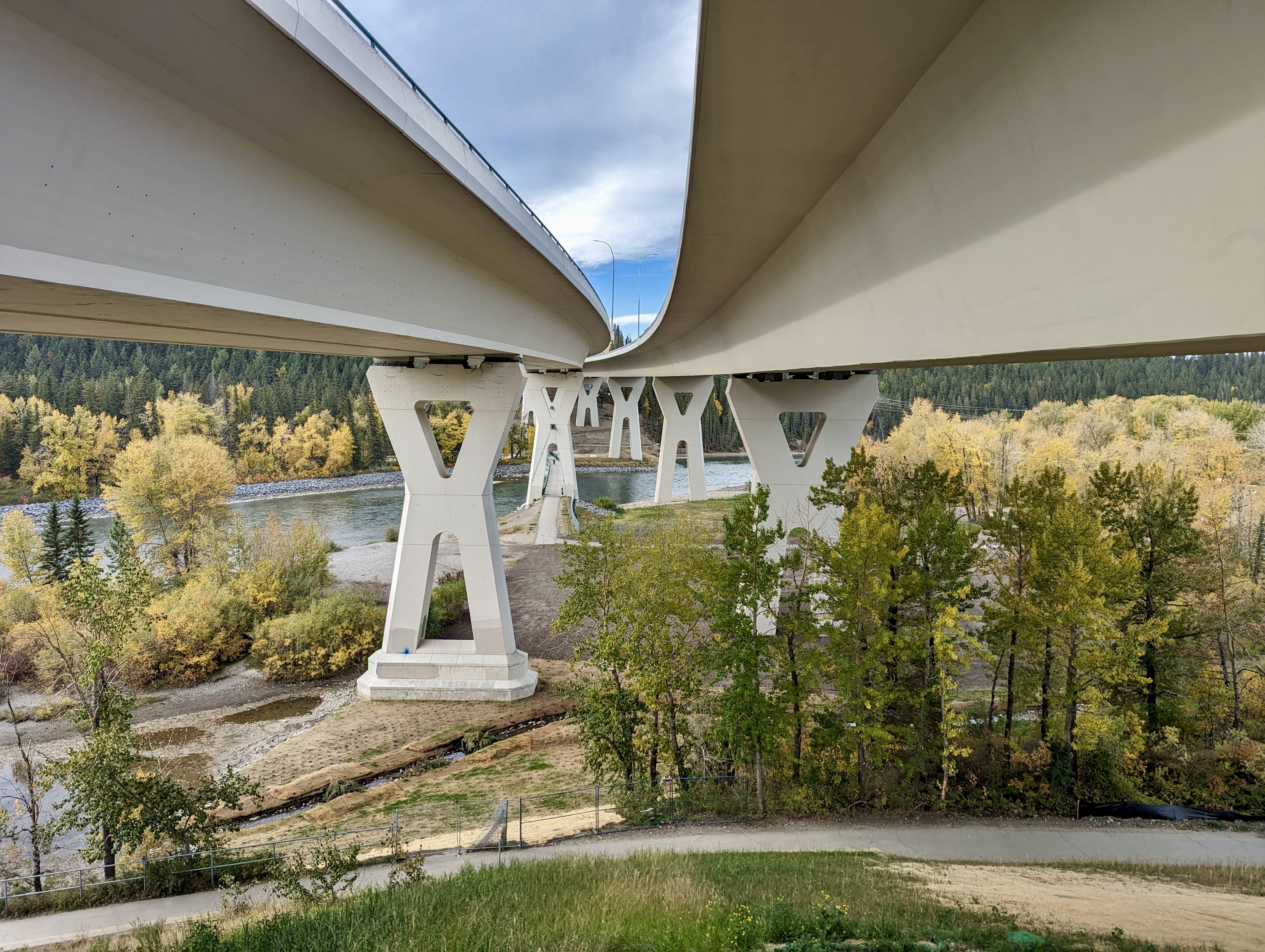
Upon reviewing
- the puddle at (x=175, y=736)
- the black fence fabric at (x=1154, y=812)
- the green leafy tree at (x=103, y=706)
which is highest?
the green leafy tree at (x=103, y=706)

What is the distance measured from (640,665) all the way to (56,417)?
75.8 metres

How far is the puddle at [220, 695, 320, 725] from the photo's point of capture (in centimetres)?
1770

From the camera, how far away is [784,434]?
19859 mm

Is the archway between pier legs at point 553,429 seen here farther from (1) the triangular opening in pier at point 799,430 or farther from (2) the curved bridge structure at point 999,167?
(1) the triangular opening in pier at point 799,430

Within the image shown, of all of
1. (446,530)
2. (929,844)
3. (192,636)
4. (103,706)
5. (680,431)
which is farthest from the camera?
(680,431)

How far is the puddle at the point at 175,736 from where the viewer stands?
16312 millimetres

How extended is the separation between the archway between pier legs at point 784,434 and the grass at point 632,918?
11.6 meters

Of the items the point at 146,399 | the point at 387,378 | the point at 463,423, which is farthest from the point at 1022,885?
the point at 146,399

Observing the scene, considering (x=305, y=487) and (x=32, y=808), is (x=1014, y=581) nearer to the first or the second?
(x=32, y=808)

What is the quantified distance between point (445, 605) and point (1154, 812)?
22541 millimetres

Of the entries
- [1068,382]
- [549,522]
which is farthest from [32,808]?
[1068,382]

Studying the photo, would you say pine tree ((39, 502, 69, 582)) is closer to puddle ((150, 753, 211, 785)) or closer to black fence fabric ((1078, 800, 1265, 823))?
puddle ((150, 753, 211, 785))

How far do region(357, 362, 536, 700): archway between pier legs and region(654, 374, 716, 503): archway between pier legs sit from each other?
30.6 meters

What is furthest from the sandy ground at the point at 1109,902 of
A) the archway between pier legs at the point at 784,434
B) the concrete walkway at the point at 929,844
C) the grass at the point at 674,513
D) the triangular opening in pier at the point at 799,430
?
the triangular opening in pier at the point at 799,430
